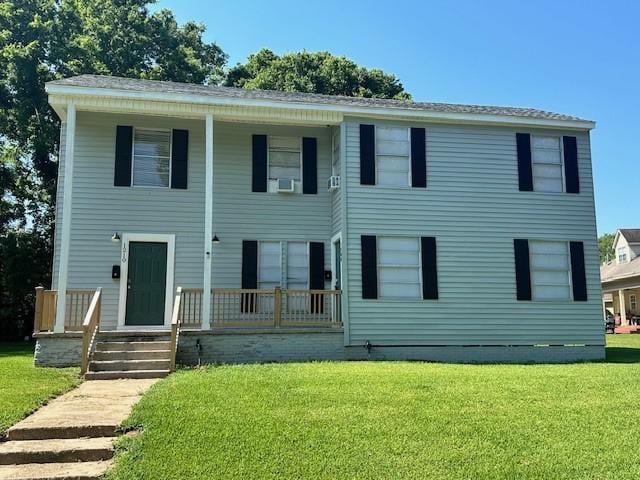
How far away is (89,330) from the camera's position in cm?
934

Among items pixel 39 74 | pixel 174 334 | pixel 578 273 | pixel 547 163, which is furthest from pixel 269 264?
pixel 39 74

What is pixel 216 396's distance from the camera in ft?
21.7

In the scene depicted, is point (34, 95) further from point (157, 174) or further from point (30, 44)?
point (157, 174)

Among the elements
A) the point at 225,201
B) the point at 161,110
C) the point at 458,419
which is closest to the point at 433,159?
the point at 225,201

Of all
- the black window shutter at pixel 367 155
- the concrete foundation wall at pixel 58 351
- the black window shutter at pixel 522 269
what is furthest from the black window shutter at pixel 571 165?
the concrete foundation wall at pixel 58 351

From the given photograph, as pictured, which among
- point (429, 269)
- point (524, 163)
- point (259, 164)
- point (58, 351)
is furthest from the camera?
point (524, 163)

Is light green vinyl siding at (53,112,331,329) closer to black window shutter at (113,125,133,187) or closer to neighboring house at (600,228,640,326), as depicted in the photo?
black window shutter at (113,125,133,187)

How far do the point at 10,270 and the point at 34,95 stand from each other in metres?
6.71

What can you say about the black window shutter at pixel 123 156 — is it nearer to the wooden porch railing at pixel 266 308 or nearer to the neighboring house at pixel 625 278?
the wooden porch railing at pixel 266 308

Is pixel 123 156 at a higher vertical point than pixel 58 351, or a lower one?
higher

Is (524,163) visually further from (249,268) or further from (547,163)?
(249,268)

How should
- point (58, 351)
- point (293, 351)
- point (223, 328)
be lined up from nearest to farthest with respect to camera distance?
point (58, 351) → point (293, 351) → point (223, 328)

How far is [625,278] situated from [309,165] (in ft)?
81.5

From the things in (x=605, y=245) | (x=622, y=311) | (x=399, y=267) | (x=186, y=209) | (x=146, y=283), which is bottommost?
(x=622, y=311)
